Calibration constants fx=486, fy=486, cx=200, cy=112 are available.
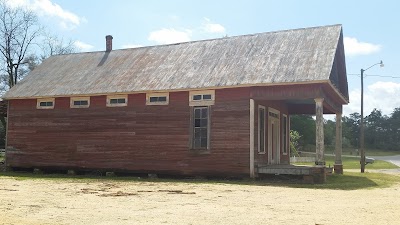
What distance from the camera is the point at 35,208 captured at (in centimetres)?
995

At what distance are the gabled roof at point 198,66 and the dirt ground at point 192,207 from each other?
625 centimetres

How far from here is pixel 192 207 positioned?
10.4 meters

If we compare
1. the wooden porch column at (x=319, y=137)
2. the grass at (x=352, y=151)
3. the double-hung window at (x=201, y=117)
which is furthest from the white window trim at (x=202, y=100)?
the grass at (x=352, y=151)

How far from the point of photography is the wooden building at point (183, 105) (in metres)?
19.2

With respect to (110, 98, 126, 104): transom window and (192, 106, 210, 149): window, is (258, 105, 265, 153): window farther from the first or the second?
(110, 98, 126, 104): transom window

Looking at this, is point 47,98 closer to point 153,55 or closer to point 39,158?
point 39,158

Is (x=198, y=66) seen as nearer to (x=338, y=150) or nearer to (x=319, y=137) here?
(x=319, y=137)

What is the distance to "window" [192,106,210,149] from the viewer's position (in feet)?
66.2

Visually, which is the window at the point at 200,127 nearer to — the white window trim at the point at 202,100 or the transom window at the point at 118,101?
the white window trim at the point at 202,100

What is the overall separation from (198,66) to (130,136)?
4.36 metres

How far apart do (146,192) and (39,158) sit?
40.0 feet

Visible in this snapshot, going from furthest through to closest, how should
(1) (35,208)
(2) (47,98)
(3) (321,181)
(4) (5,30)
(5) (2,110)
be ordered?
(4) (5,30), (5) (2,110), (2) (47,98), (3) (321,181), (1) (35,208)

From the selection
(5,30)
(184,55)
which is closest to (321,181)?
(184,55)

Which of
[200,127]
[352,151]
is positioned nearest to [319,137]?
[200,127]
